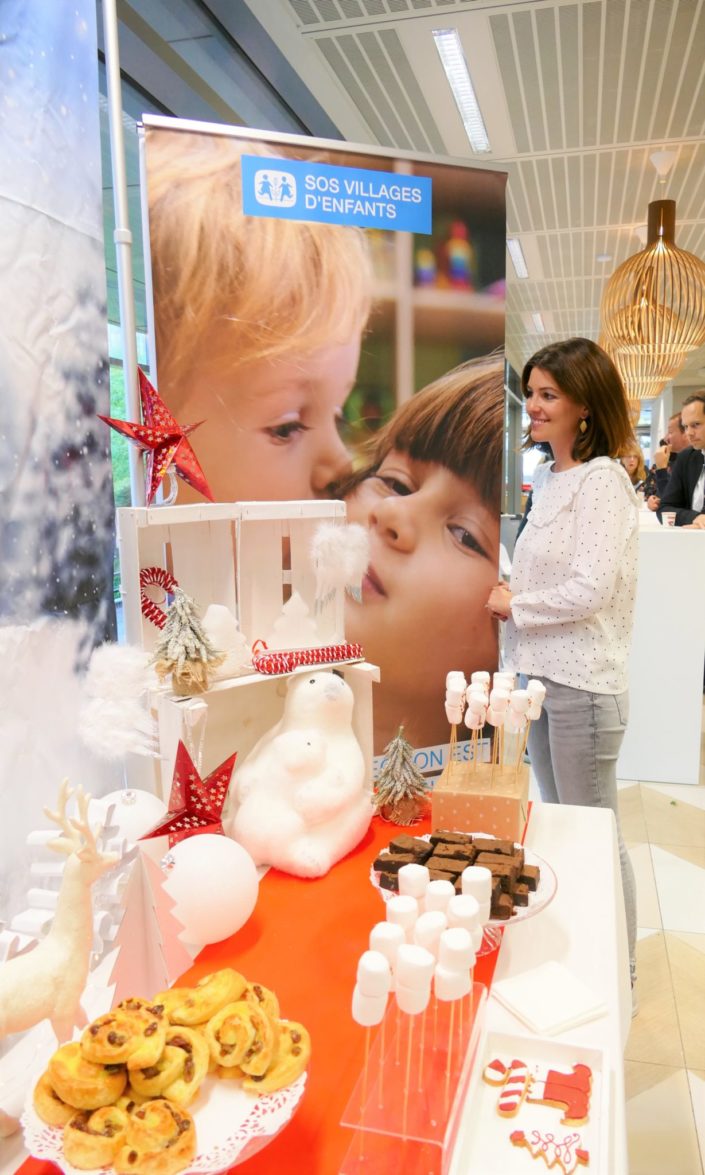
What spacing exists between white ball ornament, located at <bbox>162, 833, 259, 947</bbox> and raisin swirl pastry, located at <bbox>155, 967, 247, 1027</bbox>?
0.26 meters

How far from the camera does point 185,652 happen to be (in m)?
1.37

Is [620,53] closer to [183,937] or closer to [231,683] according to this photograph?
[231,683]

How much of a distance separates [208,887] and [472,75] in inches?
149

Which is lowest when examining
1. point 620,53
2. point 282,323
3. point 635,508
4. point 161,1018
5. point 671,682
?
point 671,682

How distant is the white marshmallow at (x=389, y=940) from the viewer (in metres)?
0.90

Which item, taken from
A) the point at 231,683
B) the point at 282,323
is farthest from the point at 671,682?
the point at 231,683

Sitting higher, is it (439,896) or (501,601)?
(501,601)

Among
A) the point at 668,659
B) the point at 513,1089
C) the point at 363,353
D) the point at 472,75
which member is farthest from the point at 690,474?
the point at 513,1089

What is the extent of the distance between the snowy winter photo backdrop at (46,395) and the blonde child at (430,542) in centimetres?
87

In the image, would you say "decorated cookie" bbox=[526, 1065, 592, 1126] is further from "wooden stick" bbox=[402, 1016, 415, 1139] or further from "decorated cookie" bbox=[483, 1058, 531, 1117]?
"wooden stick" bbox=[402, 1016, 415, 1139]

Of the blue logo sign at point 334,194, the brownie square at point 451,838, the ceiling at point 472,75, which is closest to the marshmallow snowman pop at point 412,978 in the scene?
the brownie square at point 451,838

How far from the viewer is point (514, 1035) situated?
1027 mm

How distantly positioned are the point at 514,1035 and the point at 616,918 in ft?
1.25

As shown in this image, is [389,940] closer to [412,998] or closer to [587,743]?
[412,998]
